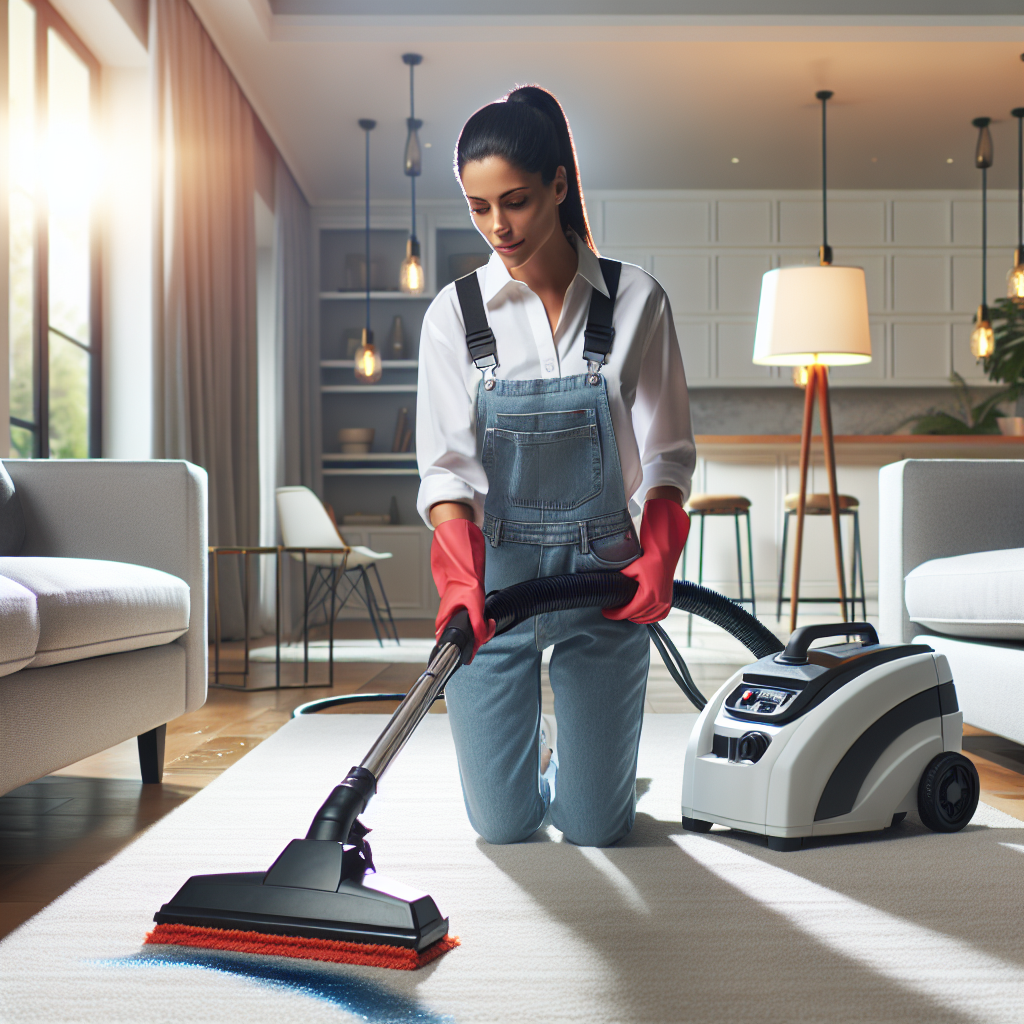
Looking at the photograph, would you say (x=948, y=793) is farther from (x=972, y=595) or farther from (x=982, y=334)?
(x=982, y=334)

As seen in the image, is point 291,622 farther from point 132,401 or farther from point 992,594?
point 992,594

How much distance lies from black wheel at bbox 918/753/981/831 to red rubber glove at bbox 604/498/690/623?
51cm

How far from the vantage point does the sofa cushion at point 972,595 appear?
5.70 ft

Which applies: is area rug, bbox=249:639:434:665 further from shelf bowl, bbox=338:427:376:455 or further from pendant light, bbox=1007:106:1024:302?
pendant light, bbox=1007:106:1024:302

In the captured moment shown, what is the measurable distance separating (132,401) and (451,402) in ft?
9.52

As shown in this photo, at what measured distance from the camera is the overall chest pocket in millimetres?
1305

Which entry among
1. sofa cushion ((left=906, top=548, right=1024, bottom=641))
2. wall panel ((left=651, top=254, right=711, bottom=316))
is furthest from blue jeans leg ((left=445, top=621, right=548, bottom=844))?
wall panel ((left=651, top=254, right=711, bottom=316))

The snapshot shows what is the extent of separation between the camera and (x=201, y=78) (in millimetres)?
4164

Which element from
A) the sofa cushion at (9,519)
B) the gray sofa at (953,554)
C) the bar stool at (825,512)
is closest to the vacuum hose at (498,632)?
the gray sofa at (953,554)

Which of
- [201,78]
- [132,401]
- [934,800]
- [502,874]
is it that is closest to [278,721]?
[502,874]

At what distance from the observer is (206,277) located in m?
4.15

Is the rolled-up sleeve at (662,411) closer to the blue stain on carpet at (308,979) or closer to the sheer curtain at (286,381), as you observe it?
the blue stain on carpet at (308,979)

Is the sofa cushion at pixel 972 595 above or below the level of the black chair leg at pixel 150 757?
above

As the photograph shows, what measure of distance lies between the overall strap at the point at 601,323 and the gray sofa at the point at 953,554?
0.95 m
